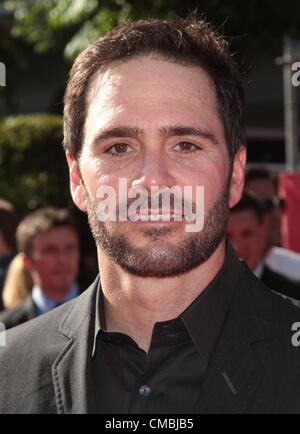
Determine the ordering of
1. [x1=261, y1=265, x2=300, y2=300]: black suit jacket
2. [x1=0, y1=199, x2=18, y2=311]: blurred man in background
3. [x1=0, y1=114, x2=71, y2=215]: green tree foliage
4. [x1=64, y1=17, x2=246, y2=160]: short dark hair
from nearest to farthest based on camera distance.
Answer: [x1=64, y1=17, x2=246, y2=160]: short dark hair → [x1=261, y1=265, x2=300, y2=300]: black suit jacket → [x1=0, y1=199, x2=18, y2=311]: blurred man in background → [x1=0, y1=114, x2=71, y2=215]: green tree foliage

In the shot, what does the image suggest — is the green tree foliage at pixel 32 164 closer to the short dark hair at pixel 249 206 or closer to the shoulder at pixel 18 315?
the shoulder at pixel 18 315

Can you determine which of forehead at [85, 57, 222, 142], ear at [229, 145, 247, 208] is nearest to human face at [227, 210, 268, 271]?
ear at [229, 145, 247, 208]

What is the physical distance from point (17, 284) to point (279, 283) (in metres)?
1.91

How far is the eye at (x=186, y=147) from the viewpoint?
99.5 inches

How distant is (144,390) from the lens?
2.48 meters

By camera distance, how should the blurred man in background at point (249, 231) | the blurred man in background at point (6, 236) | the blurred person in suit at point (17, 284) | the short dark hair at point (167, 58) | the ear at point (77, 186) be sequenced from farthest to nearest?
the blurred man in background at point (6, 236) → the blurred person in suit at point (17, 284) → the blurred man in background at point (249, 231) → the ear at point (77, 186) → the short dark hair at point (167, 58)

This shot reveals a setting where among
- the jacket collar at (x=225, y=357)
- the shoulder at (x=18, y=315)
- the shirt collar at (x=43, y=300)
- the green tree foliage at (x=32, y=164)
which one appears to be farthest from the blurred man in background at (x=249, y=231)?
the green tree foliage at (x=32, y=164)

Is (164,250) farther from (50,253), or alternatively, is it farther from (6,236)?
(6,236)

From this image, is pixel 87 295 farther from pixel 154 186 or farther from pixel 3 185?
pixel 3 185

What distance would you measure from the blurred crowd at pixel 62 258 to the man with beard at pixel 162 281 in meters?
2.75

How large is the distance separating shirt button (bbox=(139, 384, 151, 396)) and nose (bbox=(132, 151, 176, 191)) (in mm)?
528

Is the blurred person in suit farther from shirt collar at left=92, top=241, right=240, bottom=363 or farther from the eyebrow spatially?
the eyebrow

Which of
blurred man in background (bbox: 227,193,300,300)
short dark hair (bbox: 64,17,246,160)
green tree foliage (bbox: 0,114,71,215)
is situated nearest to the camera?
short dark hair (bbox: 64,17,246,160)

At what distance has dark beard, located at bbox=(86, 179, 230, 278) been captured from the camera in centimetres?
248
